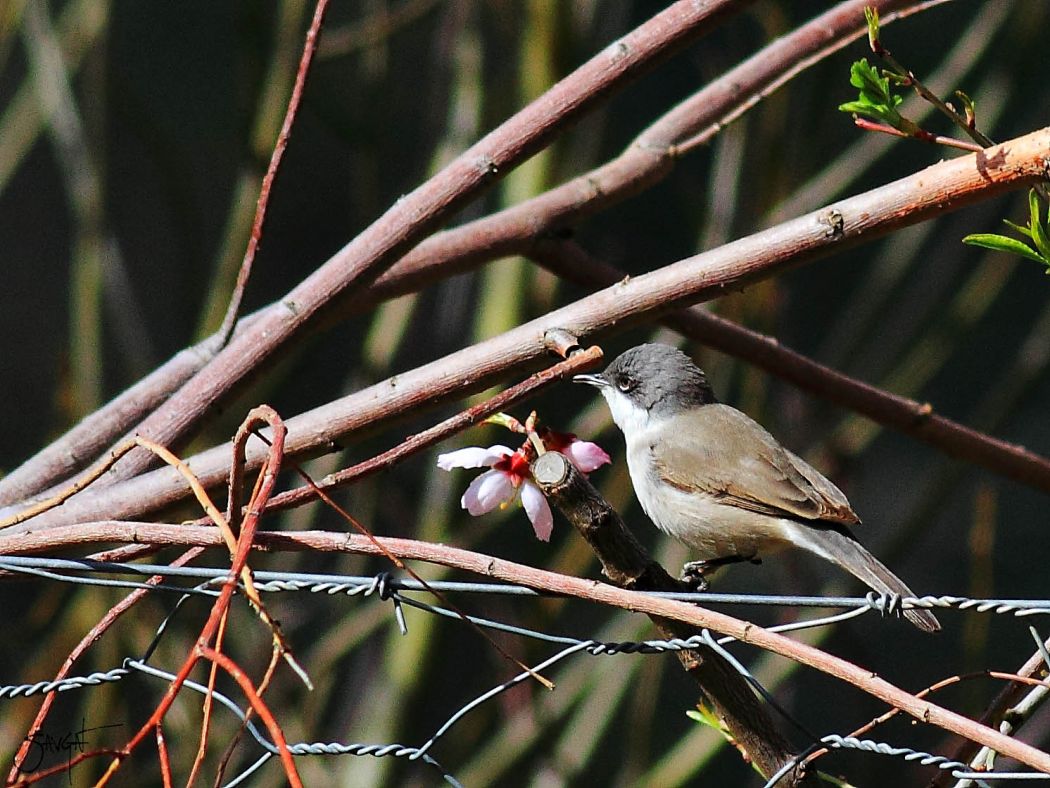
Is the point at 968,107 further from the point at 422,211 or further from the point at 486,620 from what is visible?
the point at 422,211

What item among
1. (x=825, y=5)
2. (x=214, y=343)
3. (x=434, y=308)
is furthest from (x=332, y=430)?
(x=825, y=5)

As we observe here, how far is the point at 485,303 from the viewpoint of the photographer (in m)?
3.84

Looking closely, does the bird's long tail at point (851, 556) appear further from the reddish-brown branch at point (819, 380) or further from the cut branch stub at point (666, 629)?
the cut branch stub at point (666, 629)

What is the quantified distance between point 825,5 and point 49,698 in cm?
505

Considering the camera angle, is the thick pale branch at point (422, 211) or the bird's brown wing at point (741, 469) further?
the bird's brown wing at point (741, 469)

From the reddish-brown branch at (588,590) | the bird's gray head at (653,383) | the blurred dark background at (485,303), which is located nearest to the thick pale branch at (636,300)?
the reddish-brown branch at (588,590)

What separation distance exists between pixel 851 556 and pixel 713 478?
44 centimetres

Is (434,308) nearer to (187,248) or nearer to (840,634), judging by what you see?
(187,248)

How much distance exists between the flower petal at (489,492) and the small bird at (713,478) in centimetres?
86

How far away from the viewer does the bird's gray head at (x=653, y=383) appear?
3062 millimetres

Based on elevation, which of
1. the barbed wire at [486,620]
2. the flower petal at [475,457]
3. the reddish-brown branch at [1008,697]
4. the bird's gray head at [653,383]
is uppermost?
the flower petal at [475,457]

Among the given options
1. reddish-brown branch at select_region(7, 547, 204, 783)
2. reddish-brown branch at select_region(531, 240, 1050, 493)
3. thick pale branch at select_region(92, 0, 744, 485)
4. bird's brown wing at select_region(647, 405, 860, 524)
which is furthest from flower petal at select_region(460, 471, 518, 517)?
bird's brown wing at select_region(647, 405, 860, 524)

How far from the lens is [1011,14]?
411 centimetres

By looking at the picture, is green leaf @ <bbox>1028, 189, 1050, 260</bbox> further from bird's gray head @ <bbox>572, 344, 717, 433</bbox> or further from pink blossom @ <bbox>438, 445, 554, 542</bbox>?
bird's gray head @ <bbox>572, 344, 717, 433</bbox>
